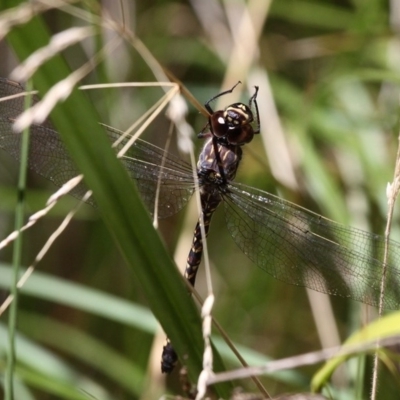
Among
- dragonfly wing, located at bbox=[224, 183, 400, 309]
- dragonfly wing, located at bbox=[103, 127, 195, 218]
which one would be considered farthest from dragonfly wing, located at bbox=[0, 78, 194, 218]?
dragonfly wing, located at bbox=[224, 183, 400, 309]

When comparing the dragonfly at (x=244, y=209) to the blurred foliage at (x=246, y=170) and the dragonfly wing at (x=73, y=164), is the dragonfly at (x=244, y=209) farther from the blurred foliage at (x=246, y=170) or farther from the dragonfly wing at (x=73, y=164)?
the blurred foliage at (x=246, y=170)

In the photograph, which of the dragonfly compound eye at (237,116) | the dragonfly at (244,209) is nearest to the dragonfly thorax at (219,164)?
the dragonfly at (244,209)

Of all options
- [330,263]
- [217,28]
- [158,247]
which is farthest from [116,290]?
[158,247]

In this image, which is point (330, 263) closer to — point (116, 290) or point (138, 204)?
point (138, 204)

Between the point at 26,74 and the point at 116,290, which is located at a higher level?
Answer: the point at 116,290

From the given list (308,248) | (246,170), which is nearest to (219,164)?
(308,248)

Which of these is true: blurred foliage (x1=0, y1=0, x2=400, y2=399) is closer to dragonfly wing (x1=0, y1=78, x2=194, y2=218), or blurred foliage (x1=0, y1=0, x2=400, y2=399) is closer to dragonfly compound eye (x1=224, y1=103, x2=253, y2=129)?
dragonfly compound eye (x1=224, y1=103, x2=253, y2=129)

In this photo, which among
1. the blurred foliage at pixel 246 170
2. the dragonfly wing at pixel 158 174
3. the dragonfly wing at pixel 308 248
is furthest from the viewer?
the blurred foliage at pixel 246 170
